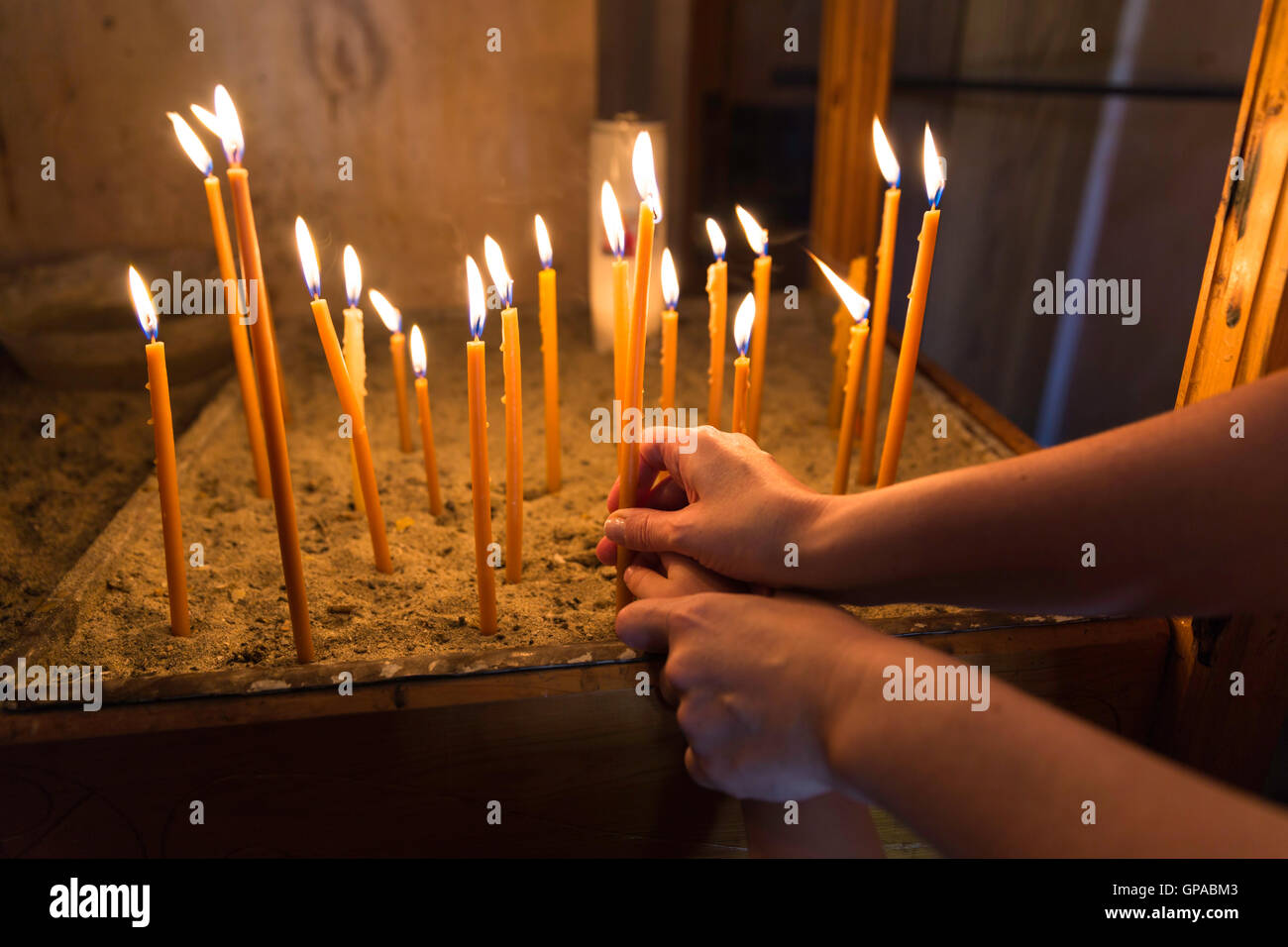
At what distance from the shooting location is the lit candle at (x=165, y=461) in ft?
2.28

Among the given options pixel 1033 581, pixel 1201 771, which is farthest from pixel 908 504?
pixel 1201 771

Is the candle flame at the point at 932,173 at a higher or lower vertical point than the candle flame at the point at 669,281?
higher

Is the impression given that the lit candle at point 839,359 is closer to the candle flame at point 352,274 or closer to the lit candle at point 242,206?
the candle flame at point 352,274

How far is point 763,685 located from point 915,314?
47cm

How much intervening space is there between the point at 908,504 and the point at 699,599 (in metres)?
0.17

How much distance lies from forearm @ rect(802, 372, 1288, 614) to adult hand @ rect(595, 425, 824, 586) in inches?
1.0

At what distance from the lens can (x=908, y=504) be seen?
2.08 feet

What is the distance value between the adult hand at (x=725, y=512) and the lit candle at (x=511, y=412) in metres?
0.13

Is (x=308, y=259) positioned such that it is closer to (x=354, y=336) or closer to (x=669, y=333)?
(x=354, y=336)

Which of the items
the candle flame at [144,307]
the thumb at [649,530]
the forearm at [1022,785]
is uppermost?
the candle flame at [144,307]

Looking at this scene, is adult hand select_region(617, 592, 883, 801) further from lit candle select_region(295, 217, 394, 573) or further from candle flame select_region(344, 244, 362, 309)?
candle flame select_region(344, 244, 362, 309)

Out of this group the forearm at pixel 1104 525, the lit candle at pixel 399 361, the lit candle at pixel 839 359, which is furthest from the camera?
the lit candle at pixel 839 359

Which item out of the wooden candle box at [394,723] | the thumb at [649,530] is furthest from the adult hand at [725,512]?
the wooden candle box at [394,723]
